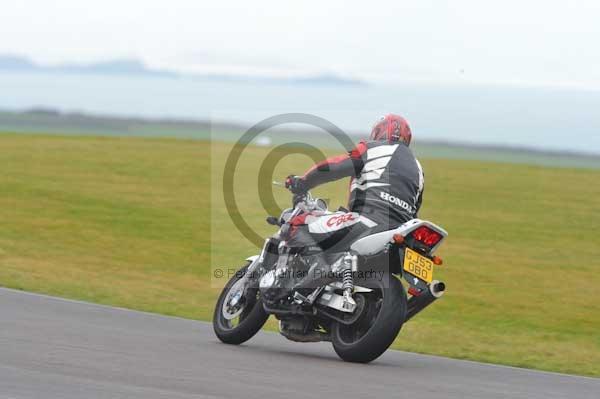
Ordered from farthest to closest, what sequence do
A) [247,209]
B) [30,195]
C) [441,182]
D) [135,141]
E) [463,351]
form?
[135,141]
[441,182]
[30,195]
[247,209]
[463,351]

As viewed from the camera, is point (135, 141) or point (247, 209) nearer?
point (247, 209)

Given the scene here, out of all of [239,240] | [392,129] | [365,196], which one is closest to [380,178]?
[365,196]

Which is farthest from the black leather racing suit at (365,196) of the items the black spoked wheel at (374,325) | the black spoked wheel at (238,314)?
the black spoked wheel at (238,314)

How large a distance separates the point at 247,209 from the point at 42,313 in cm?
949

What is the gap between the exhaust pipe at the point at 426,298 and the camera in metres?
8.34

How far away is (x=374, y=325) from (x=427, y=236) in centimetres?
78

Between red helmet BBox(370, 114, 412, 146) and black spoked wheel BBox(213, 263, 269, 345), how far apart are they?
169 centimetres

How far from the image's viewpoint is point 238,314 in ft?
30.8

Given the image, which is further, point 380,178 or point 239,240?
point 239,240

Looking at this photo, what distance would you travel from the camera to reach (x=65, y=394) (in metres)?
5.95

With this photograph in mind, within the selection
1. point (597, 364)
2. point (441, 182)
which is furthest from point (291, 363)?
point (441, 182)

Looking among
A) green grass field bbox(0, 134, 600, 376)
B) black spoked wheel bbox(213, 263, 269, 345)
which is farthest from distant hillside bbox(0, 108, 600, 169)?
black spoked wheel bbox(213, 263, 269, 345)

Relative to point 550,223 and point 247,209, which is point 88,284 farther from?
point 550,223

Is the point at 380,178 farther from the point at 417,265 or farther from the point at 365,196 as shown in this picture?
the point at 417,265
